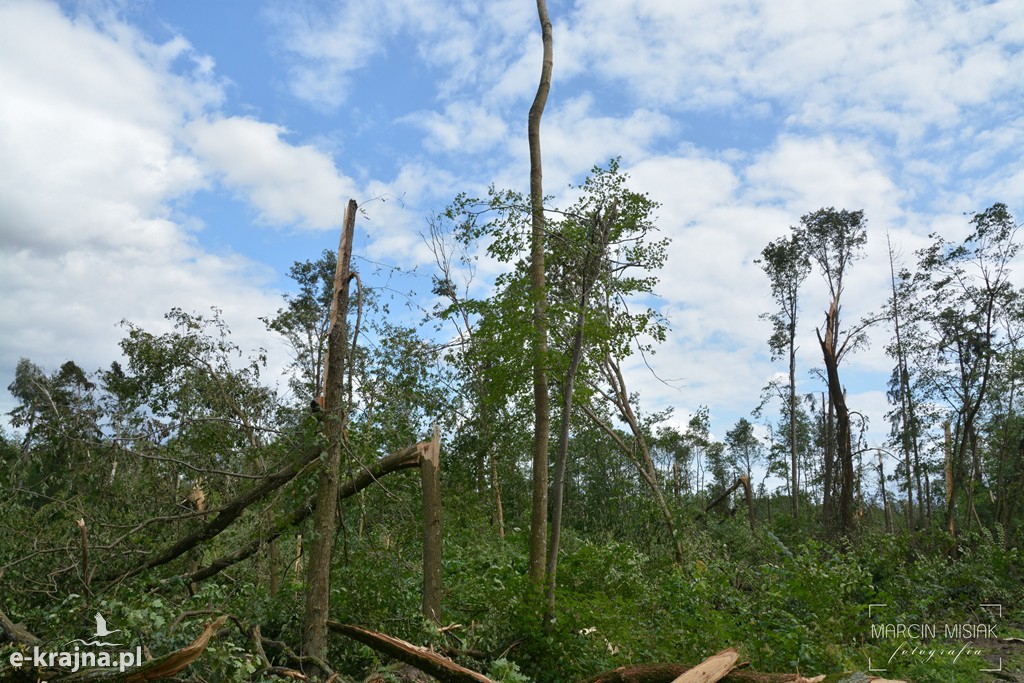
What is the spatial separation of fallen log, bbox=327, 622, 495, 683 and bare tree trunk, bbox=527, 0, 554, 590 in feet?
5.60

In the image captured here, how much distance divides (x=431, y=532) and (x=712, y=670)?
3.10 meters

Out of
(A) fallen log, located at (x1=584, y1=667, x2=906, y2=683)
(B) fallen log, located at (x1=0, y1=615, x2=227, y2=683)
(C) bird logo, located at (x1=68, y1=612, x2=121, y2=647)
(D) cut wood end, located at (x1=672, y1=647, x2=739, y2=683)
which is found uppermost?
(C) bird logo, located at (x1=68, y1=612, x2=121, y2=647)

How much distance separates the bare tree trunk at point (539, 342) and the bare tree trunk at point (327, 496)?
1.92 metres

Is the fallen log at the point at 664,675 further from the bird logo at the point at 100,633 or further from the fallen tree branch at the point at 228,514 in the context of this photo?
the fallen tree branch at the point at 228,514

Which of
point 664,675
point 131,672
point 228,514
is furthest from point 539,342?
point 131,672

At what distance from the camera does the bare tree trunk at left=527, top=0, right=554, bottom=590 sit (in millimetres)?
7789

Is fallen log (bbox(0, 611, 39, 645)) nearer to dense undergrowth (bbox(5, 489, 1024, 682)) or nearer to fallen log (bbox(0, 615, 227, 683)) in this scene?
dense undergrowth (bbox(5, 489, 1024, 682))

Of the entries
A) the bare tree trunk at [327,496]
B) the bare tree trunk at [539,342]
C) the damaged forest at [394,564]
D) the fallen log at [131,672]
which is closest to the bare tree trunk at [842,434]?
the damaged forest at [394,564]

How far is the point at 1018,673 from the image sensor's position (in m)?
7.61

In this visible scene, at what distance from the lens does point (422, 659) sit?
5.38 meters

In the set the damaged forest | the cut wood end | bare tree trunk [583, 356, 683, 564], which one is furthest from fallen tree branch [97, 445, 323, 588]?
bare tree trunk [583, 356, 683, 564]

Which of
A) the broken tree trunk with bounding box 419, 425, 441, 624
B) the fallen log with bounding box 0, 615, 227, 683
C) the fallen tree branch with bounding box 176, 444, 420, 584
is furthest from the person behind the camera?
the fallen tree branch with bounding box 176, 444, 420, 584

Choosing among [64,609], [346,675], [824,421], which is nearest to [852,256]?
[824,421]

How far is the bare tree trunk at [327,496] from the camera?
618 centimetres
